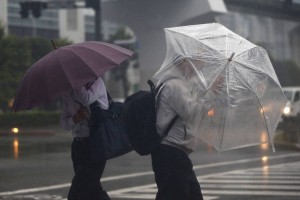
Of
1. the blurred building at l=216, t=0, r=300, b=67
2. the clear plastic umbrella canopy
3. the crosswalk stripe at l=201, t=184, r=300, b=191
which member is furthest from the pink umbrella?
the blurred building at l=216, t=0, r=300, b=67

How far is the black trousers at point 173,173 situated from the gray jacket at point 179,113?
7 centimetres

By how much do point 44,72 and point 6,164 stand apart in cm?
1015

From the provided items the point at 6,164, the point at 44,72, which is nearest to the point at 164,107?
the point at 44,72

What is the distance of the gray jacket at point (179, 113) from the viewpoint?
5.68m

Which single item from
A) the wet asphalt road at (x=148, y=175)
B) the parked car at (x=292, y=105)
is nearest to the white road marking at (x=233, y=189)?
the wet asphalt road at (x=148, y=175)

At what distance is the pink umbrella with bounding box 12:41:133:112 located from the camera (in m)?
5.82

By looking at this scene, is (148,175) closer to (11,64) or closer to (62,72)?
(62,72)

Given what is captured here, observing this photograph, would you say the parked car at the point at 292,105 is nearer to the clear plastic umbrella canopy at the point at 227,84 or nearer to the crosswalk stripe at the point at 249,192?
the crosswalk stripe at the point at 249,192

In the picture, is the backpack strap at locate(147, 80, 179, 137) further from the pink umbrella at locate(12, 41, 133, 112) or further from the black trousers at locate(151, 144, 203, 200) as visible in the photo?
the pink umbrella at locate(12, 41, 133, 112)

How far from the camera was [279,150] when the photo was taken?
19.5 m

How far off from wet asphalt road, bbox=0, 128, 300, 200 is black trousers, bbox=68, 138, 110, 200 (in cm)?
419

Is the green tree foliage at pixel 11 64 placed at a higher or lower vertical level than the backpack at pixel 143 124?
lower

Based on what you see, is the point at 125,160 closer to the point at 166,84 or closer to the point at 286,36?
the point at 166,84

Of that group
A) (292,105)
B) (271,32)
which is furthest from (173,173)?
(271,32)
